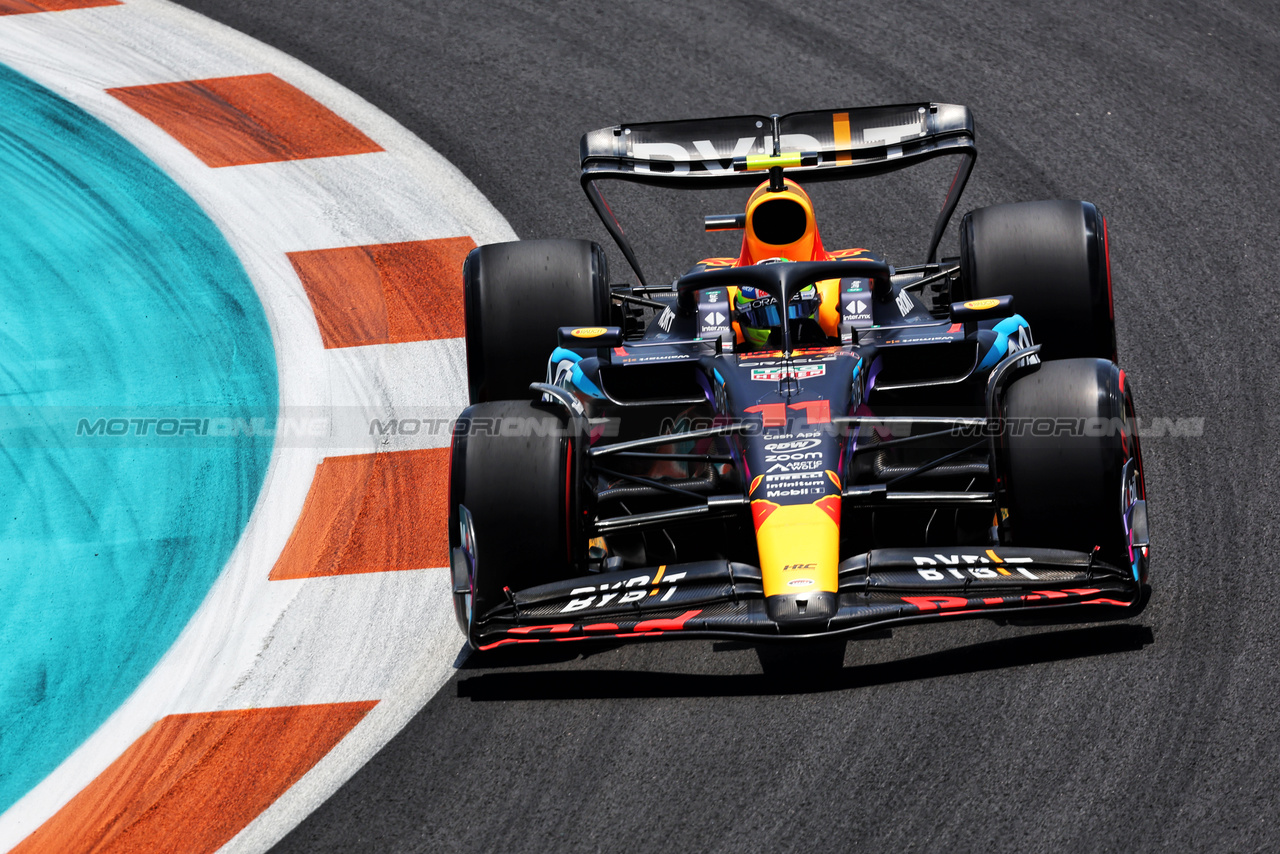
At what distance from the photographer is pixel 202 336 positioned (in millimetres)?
8727

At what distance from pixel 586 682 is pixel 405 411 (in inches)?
112

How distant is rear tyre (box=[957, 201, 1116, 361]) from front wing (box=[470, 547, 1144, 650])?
1909 mm

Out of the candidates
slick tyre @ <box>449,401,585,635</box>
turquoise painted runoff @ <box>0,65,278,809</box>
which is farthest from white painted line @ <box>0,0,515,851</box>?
slick tyre @ <box>449,401,585,635</box>

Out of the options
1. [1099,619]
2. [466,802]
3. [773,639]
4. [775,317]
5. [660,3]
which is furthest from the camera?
[660,3]

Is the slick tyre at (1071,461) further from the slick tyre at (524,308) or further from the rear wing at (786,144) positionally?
the slick tyre at (524,308)

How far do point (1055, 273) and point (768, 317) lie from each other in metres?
1.52

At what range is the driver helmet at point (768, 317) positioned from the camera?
20.5 feet

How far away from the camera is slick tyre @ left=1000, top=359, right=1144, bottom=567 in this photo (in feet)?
16.4

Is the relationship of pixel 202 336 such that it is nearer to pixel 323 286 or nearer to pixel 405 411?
pixel 323 286

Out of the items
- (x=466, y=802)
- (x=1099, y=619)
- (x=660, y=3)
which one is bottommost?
(x=466, y=802)

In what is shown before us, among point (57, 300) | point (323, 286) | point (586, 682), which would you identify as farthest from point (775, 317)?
point (57, 300)

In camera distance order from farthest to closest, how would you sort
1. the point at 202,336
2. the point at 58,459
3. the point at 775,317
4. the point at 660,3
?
1. the point at 660,3
2. the point at 202,336
3. the point at 58,459
4. the point at 775,317

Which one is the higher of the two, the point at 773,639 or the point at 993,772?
the point at 773,639

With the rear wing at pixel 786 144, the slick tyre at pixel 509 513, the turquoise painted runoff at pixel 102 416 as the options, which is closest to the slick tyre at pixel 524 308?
the rear wing at pixel 786 144
